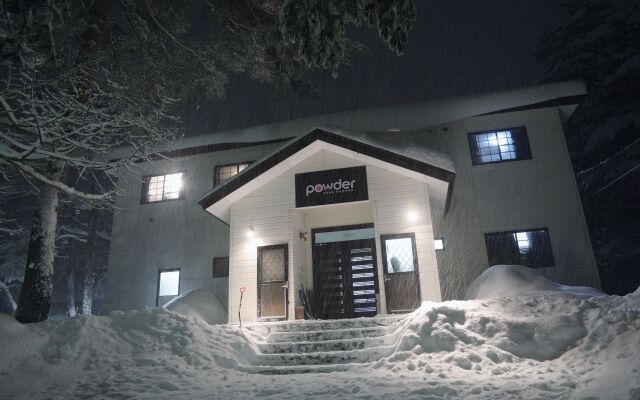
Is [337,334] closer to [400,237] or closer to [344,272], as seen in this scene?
[400,237]

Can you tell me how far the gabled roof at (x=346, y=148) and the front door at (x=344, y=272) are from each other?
8.25 ft

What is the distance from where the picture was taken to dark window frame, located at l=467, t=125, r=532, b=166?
12898mm

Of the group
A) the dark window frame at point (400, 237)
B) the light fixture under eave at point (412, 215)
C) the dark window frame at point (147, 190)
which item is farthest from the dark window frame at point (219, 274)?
the light fixture under eave at point (412, 215)

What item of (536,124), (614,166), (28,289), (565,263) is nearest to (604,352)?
(565,263)

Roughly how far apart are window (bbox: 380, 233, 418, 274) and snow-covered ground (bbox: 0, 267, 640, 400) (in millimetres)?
2020

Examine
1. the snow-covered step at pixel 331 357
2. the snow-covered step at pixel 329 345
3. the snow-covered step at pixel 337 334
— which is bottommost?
the snow-covered step at pixel 331 357

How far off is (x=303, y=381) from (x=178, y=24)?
10.9 meters

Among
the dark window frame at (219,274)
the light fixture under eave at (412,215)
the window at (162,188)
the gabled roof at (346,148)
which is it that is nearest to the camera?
the gabled roof at (346,148)

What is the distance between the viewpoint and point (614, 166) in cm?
1703

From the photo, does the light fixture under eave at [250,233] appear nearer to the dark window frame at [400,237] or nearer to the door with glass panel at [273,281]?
the door with glass panel at [273,281]

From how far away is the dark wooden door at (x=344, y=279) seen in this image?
37.7ft

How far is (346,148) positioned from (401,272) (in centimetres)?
355

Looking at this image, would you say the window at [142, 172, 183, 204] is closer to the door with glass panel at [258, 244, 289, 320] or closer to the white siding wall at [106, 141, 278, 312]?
the white siding wall at [106, 141, 278, 312]

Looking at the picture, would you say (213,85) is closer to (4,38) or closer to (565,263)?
(4,38)
